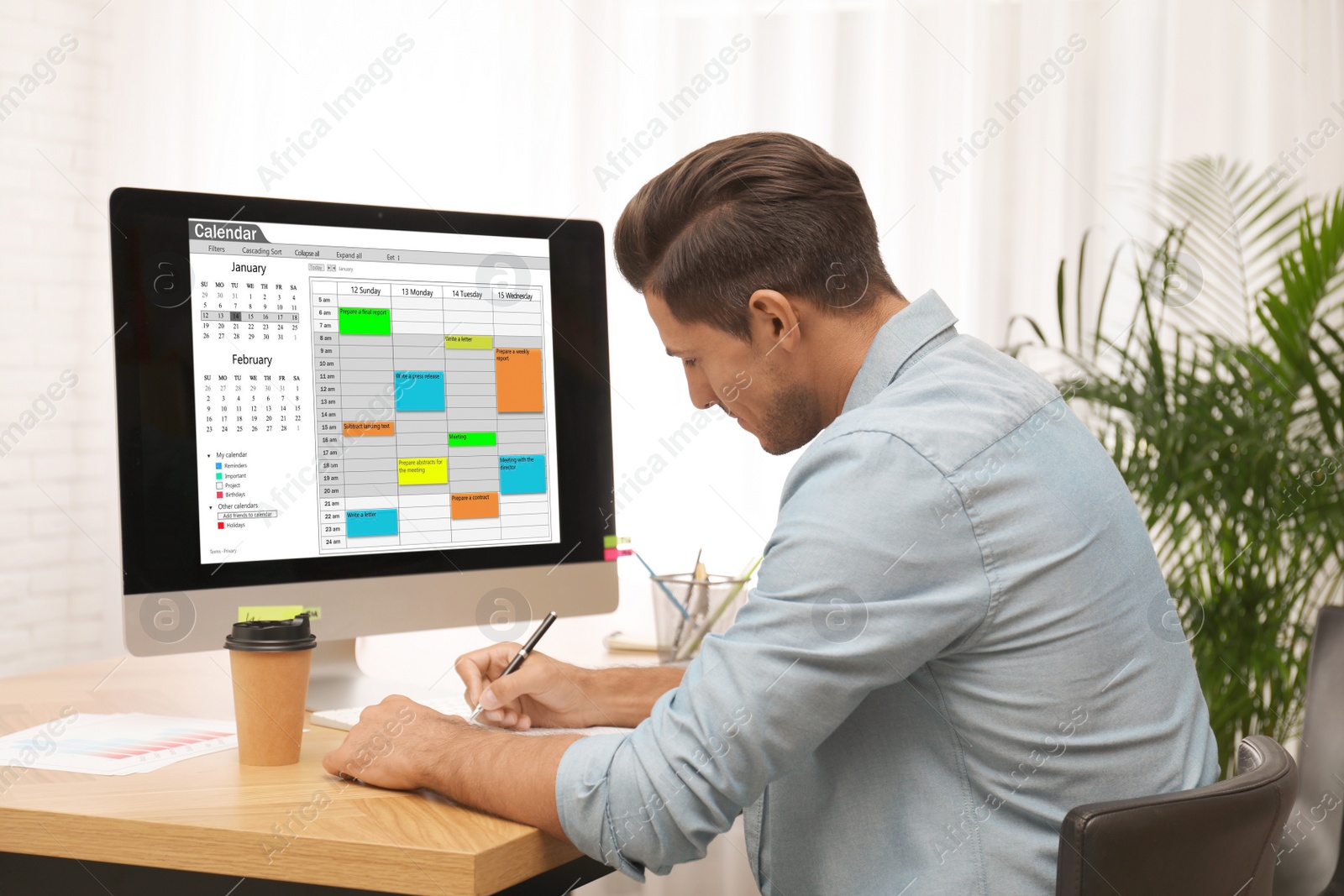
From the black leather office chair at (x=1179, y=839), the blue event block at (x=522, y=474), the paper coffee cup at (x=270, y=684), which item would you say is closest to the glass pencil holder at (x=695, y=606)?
the blue event block at (x=522, y=474)

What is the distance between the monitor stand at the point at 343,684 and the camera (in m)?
1.22

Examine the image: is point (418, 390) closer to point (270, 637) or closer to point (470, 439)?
point (470, 439)

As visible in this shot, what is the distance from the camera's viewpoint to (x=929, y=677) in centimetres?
83

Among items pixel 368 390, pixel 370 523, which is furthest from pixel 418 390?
pixel 370 523

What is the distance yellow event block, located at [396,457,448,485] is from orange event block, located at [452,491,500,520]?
0.10 ft

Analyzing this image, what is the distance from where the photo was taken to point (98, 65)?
8.77ft

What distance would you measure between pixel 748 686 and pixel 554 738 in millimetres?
191

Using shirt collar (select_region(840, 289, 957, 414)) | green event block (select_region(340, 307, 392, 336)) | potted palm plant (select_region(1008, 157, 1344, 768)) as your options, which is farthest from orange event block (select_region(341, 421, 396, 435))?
potted palm plant (select_region(1008, 157, 1344, 768))

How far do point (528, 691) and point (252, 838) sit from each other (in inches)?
12.0

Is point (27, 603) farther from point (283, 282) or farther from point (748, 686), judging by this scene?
point (748, 686)

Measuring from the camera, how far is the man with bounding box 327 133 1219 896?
0.77 m

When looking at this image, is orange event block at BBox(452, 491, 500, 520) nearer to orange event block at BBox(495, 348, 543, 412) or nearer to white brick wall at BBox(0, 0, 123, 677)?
orange event block at BBox(495, 348, 543, 412)

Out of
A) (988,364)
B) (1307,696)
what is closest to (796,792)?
(988,364)

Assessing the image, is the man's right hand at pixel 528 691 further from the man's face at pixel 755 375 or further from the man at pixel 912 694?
the man's face at pixel 755 375
